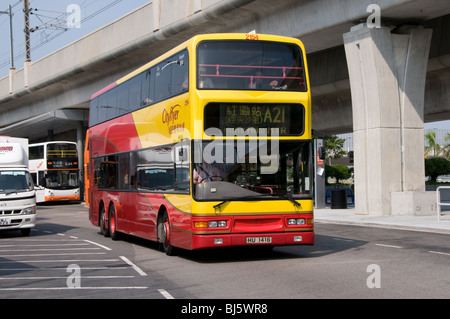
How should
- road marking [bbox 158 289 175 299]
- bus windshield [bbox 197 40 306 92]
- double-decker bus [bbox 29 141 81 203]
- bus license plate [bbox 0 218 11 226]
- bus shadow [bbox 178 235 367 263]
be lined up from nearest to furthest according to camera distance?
1. road marking [bbox 158 289 175 299]
2. bus windshield [bbox 197 40 306 92]
3. bus shadow [bbox 178 235 367 263]
4. bus license plate [bbox 0 218 11 226]
5. double-decker bus [bbox 29 141 81 203]

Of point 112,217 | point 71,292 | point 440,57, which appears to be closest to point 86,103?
point 440,57

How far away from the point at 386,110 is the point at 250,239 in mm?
15133

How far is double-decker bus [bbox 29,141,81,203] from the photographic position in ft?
159

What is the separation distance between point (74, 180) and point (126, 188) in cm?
3301

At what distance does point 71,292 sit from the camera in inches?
380

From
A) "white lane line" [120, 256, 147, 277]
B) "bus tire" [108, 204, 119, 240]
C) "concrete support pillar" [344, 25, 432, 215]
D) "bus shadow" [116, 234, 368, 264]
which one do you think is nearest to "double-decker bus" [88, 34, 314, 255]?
"bus shadow" [116, 234, 368, 264]

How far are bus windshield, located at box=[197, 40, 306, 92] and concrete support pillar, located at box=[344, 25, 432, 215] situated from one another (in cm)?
1347

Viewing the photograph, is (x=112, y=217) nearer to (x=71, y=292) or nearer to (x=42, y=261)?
(x=42, y=261)

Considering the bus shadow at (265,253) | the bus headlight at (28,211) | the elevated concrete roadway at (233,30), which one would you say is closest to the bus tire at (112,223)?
the bus headlight at (28,211)

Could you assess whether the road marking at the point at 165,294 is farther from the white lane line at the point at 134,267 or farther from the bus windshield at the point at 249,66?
the bus windshield at the point at 249,66

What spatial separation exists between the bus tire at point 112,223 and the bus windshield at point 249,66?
748 cm

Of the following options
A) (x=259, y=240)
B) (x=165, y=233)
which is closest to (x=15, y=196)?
(x=165, y=233)

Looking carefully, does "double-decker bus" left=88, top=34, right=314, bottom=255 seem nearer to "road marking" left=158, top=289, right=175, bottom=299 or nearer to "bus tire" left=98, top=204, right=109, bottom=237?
"road marking" left=158, top=289, right=175, bottom=299

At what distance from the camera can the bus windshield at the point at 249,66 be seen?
12883mm
